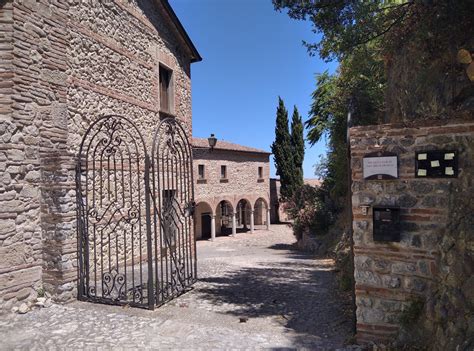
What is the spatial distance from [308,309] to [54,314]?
11.4 ft

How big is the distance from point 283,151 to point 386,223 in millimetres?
26497

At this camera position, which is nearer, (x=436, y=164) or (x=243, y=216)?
(x=436, y=164)

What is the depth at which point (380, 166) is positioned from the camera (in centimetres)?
358

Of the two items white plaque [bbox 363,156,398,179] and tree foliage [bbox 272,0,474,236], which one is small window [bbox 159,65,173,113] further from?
white plaque [bbox 363,156,398,179]

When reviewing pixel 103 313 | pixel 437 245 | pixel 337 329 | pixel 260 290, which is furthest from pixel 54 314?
pixel 437 245

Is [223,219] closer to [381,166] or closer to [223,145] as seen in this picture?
[223,145]

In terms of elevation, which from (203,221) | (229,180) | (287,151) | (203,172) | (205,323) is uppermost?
(287,151)

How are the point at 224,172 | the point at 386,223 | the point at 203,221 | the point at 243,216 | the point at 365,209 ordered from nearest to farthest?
1. the point at 386,223
2. the point at 365,209
3. the point at 224,172
4. the point at 203,221
5. the point at 243,216

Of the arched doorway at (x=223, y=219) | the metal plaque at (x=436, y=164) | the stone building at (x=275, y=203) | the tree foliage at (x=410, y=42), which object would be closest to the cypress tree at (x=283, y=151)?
the stone building at (x=275, y=203)

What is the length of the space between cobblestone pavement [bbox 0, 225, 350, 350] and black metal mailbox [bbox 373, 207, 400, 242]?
1235 millimetres

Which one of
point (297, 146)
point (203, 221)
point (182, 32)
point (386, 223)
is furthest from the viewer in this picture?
point (297, 146)

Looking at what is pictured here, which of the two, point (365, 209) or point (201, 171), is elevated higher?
point (201, 171)

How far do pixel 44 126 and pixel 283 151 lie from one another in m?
25.4

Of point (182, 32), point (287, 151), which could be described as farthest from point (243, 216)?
point (182, 32)
